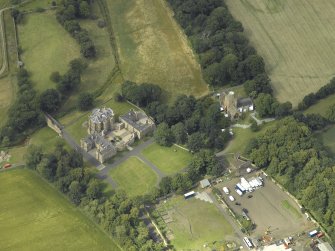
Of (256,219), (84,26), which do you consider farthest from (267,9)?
(256,219)

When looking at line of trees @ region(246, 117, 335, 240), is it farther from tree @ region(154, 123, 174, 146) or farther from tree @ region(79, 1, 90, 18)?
tree @ region(79, 1, 90, 18)

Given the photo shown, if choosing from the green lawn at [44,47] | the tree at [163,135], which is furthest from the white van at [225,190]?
the green lawn at [44,47]

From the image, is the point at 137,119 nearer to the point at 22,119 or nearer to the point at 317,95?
the point at 22,119

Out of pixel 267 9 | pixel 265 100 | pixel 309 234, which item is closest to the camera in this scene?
pixel 309 234

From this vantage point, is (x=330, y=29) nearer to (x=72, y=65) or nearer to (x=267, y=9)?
(x=267, y=9)

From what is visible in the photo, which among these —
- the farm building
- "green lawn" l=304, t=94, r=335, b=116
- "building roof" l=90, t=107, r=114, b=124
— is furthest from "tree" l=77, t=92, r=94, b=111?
"green lawn" l=304, t=94, r=335, b=116
